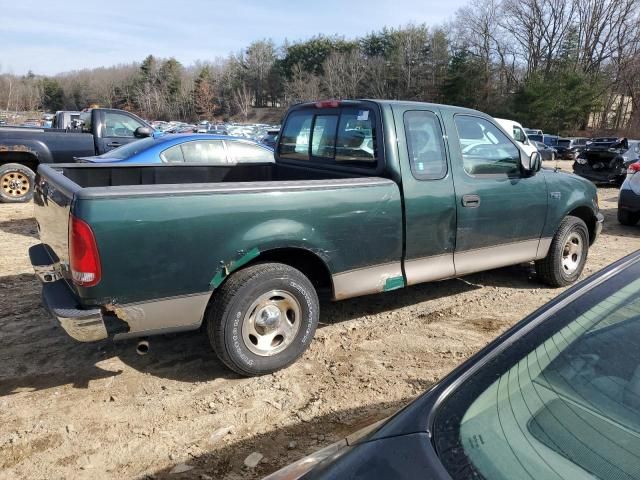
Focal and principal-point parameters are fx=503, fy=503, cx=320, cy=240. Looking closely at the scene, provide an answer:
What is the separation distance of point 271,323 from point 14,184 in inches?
339

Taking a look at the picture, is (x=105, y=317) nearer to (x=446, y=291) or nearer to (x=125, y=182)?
(x=125, y=182)

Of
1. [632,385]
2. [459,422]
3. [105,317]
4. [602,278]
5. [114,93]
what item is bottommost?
[105,317]

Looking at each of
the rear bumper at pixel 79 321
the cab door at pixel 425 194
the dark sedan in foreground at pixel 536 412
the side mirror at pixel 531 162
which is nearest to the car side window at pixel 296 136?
the cab door at pixel 425 194

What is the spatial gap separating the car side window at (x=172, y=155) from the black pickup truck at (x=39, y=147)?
114 inches

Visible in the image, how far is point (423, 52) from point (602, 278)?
70.5 metres

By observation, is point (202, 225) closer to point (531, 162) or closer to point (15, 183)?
point (531, 162)

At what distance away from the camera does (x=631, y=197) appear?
29.8 ft

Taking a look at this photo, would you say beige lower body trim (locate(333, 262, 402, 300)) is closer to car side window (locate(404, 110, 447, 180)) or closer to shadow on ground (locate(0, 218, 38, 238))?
car side window (locate(404, 110, 447, 180))

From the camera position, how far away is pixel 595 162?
50.4 ft

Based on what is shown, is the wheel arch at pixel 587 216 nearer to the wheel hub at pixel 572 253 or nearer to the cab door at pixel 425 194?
the wheel hub at pixel 572 253

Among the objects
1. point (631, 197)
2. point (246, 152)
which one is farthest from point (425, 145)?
point (631, 197)

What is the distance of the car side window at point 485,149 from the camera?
180 inches

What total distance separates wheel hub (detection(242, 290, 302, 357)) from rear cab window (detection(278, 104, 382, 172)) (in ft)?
4.51

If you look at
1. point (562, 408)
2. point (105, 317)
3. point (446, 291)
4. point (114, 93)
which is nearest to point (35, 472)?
point (105, 317)
